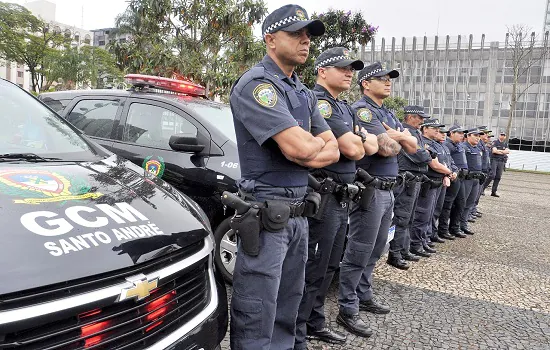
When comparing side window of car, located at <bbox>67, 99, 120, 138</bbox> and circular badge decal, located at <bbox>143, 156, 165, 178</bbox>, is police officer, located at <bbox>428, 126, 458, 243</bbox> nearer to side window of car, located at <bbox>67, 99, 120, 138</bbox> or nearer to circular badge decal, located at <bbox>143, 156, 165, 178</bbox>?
circular badge decal, located at <bbox>143, 156, 165, 178</bbox>

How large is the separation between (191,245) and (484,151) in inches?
349

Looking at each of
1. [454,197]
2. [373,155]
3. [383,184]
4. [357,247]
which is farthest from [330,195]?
[454,197]

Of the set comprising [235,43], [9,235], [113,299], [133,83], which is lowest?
[113,299]

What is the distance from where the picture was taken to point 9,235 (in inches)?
49.9

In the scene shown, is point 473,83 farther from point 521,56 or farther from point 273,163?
point 273,163

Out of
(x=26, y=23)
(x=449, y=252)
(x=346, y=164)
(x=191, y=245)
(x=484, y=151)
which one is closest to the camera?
(x=191, y=245)

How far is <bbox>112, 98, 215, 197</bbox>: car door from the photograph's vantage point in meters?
3.73

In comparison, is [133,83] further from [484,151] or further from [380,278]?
[484,151]

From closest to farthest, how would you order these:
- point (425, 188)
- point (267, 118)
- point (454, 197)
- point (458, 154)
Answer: point (267, 118), point (425, 188), point (454, 197), point (458, 154)

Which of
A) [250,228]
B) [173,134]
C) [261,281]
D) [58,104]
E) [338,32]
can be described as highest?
[338,32]

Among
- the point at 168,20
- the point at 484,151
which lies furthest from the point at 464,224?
the point at 168,20

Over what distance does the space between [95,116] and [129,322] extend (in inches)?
137

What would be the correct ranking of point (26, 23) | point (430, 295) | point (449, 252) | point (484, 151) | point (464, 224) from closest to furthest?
point (430, 295)
point (449, 252)
point (464, 224)
point (484, 151)
point (26, 23)

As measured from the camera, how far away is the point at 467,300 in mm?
3949
